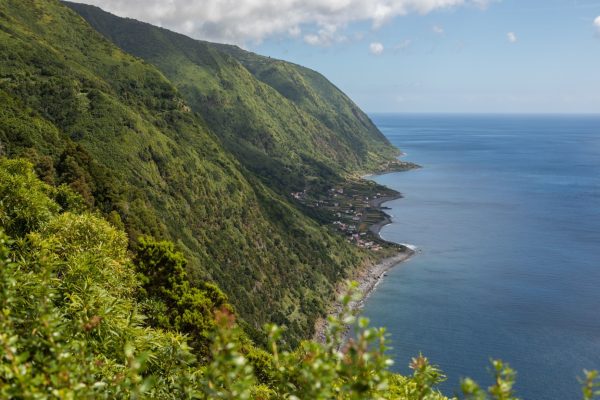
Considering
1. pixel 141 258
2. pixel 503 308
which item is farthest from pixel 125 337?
pixel 503 308

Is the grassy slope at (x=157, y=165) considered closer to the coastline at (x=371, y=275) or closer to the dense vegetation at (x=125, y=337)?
the coastline at (x=371, y=275)

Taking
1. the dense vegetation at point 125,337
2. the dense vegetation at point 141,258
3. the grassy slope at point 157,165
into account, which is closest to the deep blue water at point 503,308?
the dense vegetation at point 141,258

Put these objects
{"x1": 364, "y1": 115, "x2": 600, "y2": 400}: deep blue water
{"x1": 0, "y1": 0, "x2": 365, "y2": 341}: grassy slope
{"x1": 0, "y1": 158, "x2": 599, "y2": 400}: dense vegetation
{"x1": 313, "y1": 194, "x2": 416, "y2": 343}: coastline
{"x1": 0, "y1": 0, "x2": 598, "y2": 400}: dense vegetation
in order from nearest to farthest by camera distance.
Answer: {"x1": 0, "y1": 158, "x2": 599, "y2": 400}: dense vegetation < {"x1": 0, "y1": 0, "x2": 598, "y2": 400}: dense vegetation < {"x1": 0, "y1": 0, "x2": 365, "y2": 341}: grassy slope < {"x1": 364, "y1": 115, "x2": 600, "y2": 400}: deep blue water < {"x1": 313, "y1": 194, "x2": 416, "y2": 343}: coastline

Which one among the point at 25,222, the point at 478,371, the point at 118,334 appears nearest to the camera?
the point at 118,334

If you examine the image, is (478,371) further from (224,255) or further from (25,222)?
(25,222)

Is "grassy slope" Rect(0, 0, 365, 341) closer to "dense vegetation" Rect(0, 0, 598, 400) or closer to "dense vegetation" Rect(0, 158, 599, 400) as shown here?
"dense vegetation" Rect(0, 0, 598, 400)

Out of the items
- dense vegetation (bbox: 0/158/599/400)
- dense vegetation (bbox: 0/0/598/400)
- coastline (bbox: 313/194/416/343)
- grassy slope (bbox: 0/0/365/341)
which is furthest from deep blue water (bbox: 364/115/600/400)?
dense vegetation (bbox: 0/158/599/400)

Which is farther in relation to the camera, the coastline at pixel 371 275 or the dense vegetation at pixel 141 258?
the coastline at pixel 371 275

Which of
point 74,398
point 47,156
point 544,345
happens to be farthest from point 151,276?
point 544,345
